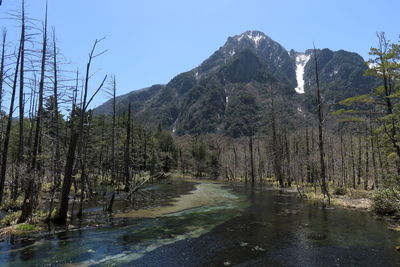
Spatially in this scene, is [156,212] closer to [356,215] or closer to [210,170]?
[356,215]

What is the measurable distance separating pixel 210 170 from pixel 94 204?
61919mm

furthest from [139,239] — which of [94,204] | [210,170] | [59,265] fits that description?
[210,170]

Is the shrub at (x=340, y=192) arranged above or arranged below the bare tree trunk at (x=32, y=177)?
below

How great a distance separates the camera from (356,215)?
19406 mm

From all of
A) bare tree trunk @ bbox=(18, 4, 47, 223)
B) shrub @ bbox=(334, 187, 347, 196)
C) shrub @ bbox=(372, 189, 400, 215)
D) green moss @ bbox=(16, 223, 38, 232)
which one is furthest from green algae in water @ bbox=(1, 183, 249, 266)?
shrub @ bbox=(334, 187, 347, 196)

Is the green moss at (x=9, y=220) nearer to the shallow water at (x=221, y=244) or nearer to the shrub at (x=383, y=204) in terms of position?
the shallow water at (x=221, y=244)

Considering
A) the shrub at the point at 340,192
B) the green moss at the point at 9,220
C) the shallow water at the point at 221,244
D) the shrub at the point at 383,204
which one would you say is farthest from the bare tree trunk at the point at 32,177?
the shrub at the point at 340,192

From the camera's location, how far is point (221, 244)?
1259 centimetres

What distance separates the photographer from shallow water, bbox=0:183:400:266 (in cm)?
1031

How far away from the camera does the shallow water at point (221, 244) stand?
10.3 meters

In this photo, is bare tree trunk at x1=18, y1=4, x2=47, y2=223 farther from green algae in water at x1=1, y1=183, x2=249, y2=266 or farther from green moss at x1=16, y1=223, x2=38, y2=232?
green algae in water at x1=1, y1=183, x2=249, y2=266

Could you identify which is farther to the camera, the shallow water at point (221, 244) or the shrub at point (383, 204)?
the shrub at point (383, 204)

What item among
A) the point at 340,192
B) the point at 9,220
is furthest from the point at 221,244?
the point at 340,192

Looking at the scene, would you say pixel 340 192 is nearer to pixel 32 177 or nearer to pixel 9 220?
pixel 32 177
